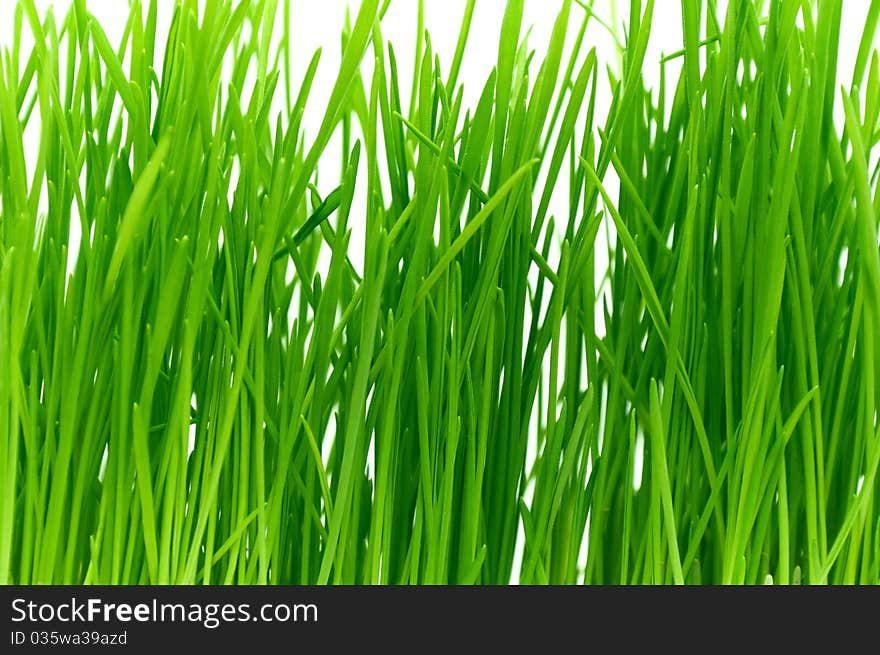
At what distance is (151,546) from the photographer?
1.69 ft

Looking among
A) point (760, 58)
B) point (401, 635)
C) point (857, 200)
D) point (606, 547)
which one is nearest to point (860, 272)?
point (857, 200)

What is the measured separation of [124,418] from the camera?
1.64ft

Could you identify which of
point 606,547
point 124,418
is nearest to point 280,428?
point 124,418

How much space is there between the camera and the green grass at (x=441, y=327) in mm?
504

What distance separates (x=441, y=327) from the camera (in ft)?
1.68

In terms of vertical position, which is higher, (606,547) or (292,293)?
(292,293)

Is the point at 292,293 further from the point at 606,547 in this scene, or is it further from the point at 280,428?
the point at 606,547

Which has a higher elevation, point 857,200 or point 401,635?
point 857,200

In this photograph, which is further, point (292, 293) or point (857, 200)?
point (292, 293)

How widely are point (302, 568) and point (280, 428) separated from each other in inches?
4.0

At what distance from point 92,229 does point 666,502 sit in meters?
0.44

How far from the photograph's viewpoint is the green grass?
19.8 inches

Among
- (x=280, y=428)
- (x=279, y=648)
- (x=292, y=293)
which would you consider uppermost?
(x=292, y=293)

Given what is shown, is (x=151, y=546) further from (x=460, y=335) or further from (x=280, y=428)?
(x=460, y=335)
